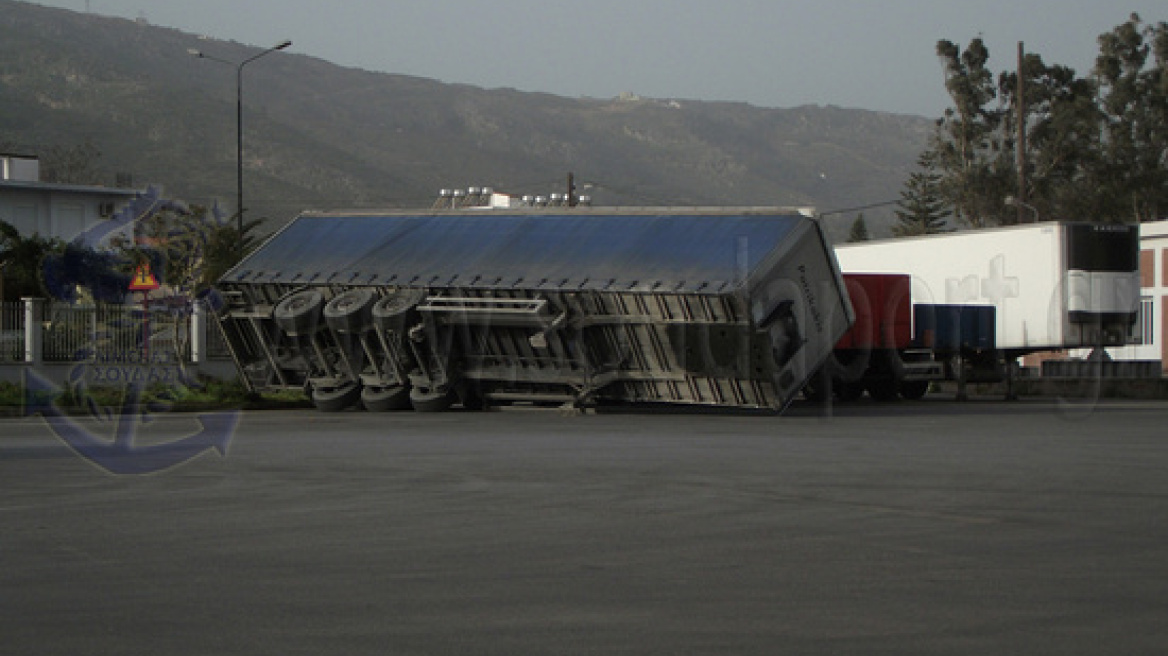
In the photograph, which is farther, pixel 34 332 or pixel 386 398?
pixel 34 332

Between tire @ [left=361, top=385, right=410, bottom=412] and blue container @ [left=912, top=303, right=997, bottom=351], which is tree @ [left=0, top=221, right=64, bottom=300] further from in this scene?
blue container @ [left=912, top=303, right=997, bottom=351]

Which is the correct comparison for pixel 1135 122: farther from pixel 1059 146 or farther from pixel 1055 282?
pixel 1055 282

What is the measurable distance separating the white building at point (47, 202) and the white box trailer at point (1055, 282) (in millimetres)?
57706

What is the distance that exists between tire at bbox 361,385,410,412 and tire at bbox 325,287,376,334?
1.32 m

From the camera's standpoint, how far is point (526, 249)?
26281 mm

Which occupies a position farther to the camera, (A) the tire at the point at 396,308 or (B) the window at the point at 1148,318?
(B) the window at the point at 1148,318

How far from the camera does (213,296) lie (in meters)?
29.7

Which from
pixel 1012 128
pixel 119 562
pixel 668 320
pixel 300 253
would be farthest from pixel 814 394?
pixel 1012 128

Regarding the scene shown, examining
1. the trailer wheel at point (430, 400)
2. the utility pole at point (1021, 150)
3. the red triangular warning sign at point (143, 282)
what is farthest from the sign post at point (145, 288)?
the utility pole at point (1021, 150)

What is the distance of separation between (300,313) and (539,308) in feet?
16.0

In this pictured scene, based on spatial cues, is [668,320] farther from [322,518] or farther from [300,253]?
[322,518]

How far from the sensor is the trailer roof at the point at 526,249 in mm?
24250

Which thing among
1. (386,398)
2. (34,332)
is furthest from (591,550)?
(34,332)

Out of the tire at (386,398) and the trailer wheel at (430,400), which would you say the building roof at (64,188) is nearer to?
the tire at (386,398)
